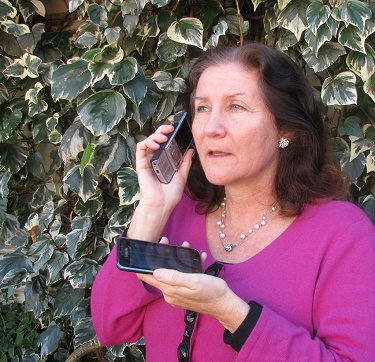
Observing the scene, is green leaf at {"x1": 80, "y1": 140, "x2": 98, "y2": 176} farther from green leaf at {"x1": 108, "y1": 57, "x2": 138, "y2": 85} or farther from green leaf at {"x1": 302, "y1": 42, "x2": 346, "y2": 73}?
green leaf at {"x1": 302, "y1": 42, "x2": 346, "y2": 73}

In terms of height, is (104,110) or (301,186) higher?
(301,186)

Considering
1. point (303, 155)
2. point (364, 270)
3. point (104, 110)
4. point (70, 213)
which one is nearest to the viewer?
point (364, 270)

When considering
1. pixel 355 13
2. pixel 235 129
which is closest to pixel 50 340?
pixel 235 129

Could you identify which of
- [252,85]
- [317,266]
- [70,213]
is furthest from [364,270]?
[70,213]

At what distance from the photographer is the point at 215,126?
132 cm

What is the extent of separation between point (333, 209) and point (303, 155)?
0.21 meters

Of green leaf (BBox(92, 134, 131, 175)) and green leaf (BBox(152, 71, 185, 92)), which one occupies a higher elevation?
green leaf (BBox(152, 71, 185, 92))

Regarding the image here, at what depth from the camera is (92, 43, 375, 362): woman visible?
113cm

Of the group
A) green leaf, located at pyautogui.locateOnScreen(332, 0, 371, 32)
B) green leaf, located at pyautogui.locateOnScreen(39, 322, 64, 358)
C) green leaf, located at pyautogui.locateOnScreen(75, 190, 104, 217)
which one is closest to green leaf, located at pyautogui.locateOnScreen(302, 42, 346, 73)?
green leaf, located at pyautogui.locateOnScreen(332, 0, 371, 32)

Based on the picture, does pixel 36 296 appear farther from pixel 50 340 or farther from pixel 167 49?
pixel 167 49

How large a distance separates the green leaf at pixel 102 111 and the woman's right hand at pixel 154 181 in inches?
10.1

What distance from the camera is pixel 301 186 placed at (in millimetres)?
1431

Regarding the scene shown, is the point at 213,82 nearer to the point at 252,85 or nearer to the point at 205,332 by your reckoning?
the point at 252,85

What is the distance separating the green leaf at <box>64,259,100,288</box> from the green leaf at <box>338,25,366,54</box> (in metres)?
1.30
